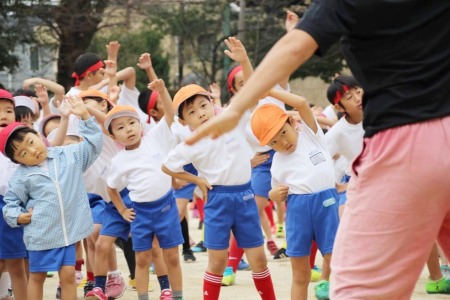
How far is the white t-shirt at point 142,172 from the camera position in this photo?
7.45m

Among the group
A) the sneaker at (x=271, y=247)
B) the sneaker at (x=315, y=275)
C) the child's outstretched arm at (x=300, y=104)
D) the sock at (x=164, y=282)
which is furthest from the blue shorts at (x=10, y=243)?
the sneaker at (x=271, y=247)

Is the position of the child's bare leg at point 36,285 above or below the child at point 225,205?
below

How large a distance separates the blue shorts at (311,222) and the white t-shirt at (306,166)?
0.22 ft

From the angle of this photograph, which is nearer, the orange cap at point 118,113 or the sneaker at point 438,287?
the orange cap at point 118,113

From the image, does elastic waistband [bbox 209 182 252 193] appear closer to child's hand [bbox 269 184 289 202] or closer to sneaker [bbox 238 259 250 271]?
child's hand [bbox 269 184 289 202]

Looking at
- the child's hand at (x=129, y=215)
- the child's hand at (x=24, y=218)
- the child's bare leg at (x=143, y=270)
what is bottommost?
the child's bare leg at (x=143, y=270)

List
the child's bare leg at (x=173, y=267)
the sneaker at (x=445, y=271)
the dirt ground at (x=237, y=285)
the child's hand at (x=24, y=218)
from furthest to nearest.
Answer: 1. the sneaker at (x=445, y=271)
2. the dirt ground at (x=237, y=285)
3. the child's bare leg at (x=173, y=267)
4. the child's hand at (x=24, y=218)

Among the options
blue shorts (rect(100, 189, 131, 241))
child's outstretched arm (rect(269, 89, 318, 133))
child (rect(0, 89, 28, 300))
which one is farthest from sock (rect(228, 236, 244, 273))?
child's outstretched arm (rect(269, 89, 318, 133))

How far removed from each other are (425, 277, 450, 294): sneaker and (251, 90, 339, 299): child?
1269 mm

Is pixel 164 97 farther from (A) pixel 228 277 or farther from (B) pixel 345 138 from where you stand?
(A) pixel 228 277

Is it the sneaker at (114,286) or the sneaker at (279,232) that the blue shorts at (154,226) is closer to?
the sneaker at (114,286)

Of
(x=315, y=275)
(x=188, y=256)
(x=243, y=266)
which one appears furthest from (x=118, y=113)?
(x=188, y=256)

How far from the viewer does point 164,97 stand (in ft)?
23.9

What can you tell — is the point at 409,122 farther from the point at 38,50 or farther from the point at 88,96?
the point at 38,50
